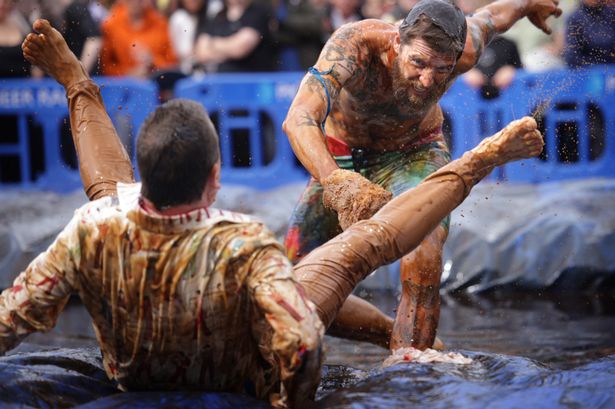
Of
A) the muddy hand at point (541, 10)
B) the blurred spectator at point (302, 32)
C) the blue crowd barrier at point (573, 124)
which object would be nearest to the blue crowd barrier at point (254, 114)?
the blurred spectator at point (302, 32)

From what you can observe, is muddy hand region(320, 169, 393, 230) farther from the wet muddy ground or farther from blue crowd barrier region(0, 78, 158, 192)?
blue crowd barrier region(0, 78, 158, 192)

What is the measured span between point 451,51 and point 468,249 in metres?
3.62

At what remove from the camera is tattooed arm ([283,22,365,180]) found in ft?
14.9

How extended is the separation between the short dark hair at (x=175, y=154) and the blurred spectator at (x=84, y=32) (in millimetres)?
5256

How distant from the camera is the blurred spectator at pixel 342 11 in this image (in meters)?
9.45

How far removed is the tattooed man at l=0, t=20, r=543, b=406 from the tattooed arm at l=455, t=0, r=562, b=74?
183 cm

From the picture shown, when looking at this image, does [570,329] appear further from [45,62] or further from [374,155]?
[45,62]

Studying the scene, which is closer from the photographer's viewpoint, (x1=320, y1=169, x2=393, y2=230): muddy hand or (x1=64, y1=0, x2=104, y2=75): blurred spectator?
(x1=320, y1=169, x2=393, y2=230): muddy hand

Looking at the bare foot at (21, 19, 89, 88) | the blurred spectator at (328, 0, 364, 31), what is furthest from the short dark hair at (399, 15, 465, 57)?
the blurred spectator at (328, 0, 364, 31)

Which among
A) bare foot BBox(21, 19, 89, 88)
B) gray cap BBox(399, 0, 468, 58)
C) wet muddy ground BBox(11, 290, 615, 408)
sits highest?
gray cap BBox(399, 0, 468, 58)

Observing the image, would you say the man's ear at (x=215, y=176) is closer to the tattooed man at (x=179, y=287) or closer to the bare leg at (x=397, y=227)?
the tattooed man at (x=179, y=287)

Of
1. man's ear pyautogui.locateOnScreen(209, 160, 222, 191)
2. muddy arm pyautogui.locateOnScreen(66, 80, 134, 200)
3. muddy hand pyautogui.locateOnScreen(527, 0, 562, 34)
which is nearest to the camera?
man's ear pyautogui.locateOnScreen(209, 160, 222, 191)

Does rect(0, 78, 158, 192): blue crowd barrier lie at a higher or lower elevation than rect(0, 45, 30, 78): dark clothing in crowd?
lower

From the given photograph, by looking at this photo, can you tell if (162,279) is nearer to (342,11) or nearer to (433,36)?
(433,36)
